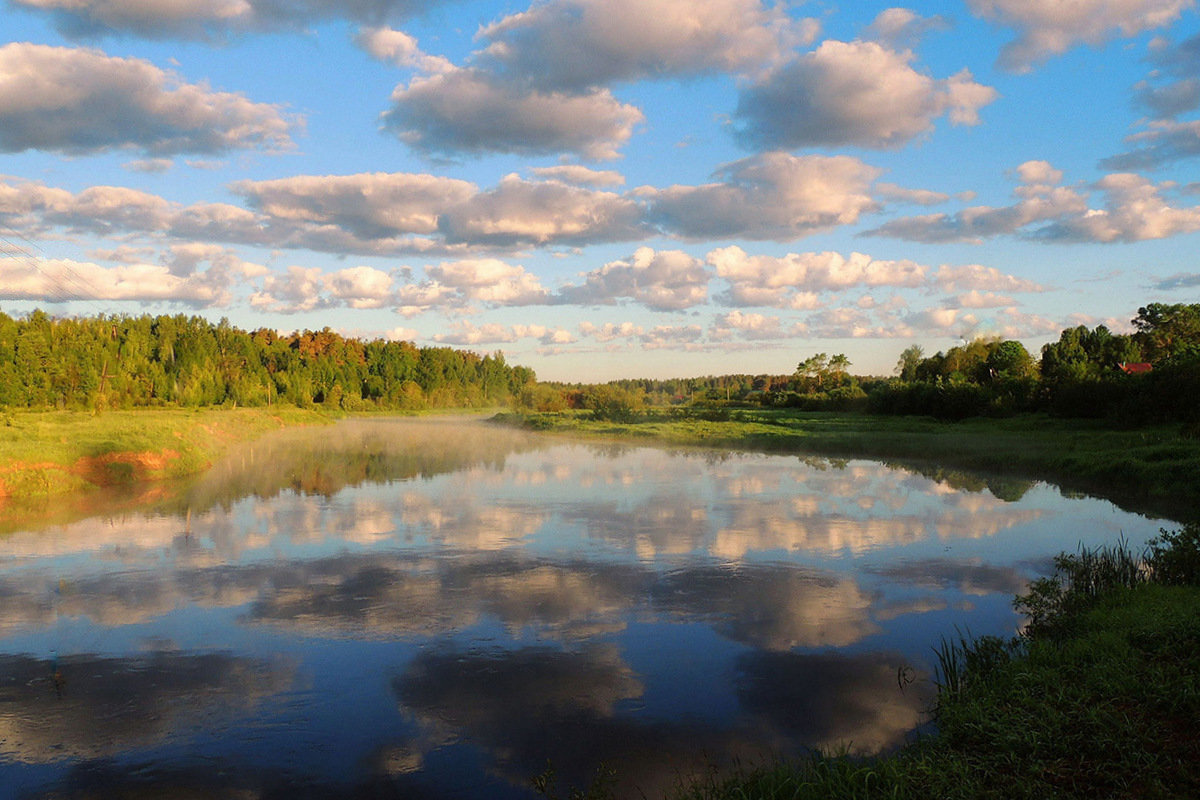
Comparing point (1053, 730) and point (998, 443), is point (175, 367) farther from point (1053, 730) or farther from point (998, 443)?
point (1053, 730)

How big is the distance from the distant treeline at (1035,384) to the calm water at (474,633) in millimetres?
22549

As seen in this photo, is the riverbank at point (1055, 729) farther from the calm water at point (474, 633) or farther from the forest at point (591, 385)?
the forest at point (591, 385)

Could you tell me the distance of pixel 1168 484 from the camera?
30.6 m

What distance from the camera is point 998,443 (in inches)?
1988

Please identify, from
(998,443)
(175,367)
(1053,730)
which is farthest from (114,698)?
(175,367)

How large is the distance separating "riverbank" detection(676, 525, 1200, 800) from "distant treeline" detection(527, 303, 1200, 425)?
41.1 meters

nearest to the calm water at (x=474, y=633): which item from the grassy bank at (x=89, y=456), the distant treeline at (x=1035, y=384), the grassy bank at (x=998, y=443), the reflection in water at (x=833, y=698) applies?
the reflection in water at (x=833, y=698)

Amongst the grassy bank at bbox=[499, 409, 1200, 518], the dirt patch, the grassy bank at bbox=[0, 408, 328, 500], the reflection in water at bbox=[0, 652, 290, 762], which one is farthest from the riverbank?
the dirt patch

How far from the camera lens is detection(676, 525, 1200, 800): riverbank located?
7621 mm

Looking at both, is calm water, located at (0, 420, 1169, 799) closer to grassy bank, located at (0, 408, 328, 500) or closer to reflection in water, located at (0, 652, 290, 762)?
reflection in water, located at (0, 652, 290, 762)

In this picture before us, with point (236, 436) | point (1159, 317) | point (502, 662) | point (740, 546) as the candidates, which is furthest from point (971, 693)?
point (1159, 317)

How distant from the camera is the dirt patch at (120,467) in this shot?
36250mm

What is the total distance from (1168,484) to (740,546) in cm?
2072

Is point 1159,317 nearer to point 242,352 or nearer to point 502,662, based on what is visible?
point 502,662
